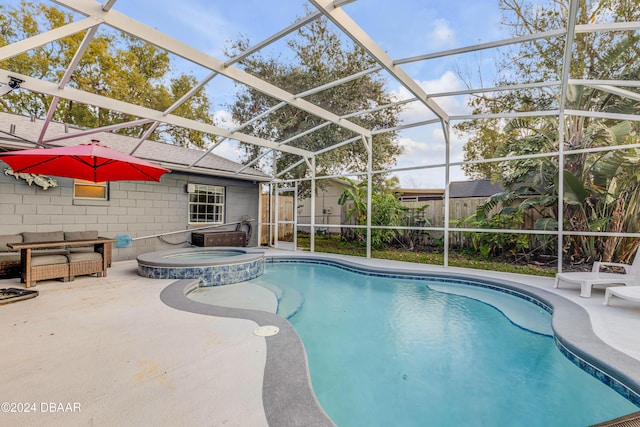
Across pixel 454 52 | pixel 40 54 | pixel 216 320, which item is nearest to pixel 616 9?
pixel 454 52

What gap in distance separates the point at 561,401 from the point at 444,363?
1.09m

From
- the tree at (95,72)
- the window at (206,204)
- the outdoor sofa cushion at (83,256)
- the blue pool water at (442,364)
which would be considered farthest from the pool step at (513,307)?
the tree at (95,72)

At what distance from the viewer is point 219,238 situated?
33.5 feet

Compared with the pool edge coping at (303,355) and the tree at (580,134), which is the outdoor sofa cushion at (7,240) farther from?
the tree at (580,134)

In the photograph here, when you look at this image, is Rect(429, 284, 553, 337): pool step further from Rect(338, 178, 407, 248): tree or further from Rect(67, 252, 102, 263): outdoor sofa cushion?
Rect(67, 252, 102, 263): outdoor sofa cushion

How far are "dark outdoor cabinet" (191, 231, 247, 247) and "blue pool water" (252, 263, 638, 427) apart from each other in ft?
15.5

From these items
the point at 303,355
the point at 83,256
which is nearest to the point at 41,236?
the point at 83,256

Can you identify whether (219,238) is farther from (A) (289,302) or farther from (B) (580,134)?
(B) (580,134)

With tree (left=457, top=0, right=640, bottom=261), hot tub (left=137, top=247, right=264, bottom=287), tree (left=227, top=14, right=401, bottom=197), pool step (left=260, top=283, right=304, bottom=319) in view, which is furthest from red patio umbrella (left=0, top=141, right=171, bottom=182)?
tree (left=457, top=0, right=640, bottom=261)

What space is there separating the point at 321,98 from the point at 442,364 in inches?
307

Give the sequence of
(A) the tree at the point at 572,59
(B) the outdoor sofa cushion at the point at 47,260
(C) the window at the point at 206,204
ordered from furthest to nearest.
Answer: (C) the window at the point at 206,204 → (A) the tree at the point at 572,59 → (B) the outdoor sofa cushion at the point at 47,260

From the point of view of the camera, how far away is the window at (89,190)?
7584mm

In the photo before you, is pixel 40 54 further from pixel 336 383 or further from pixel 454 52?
pixel 336 383

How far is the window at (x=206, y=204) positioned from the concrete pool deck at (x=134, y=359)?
218 inches
